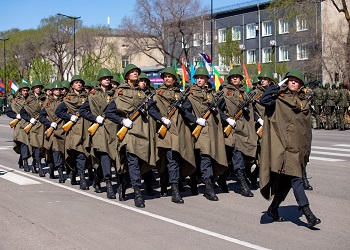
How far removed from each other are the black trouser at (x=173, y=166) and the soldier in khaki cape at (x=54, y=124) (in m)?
3.21

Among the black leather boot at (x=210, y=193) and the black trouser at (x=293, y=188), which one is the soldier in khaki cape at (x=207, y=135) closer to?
the black leather boot at (x=210, y=193)

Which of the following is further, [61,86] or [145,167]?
[61,86]

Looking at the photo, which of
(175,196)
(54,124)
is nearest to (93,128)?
(175,196)

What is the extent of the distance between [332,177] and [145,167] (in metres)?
4.34

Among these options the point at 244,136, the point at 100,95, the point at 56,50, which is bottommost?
the point at 244,136

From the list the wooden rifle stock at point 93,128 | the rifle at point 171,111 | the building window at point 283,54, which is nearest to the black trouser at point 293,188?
the rifle at point 171,111

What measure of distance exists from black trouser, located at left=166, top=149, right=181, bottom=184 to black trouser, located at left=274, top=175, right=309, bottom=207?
7.59 ft

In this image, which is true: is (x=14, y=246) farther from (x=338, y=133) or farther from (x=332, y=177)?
(x=338, y=133)

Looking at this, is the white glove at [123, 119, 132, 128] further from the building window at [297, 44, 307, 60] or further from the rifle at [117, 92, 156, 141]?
the building window at [297, 44, 307, 60]

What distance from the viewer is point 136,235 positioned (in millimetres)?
7559

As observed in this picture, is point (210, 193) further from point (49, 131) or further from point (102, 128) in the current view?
point (49, 131)

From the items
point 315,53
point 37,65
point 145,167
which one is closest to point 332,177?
point 145,167

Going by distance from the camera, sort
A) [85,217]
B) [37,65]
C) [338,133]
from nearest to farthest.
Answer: [85,217], [338,133], [37,65]

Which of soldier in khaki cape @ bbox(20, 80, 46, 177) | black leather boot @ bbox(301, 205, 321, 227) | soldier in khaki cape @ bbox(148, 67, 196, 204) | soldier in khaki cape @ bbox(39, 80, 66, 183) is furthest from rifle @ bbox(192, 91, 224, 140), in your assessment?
soldier in khaki cape @ bbox(20, 80, 46, 177)
